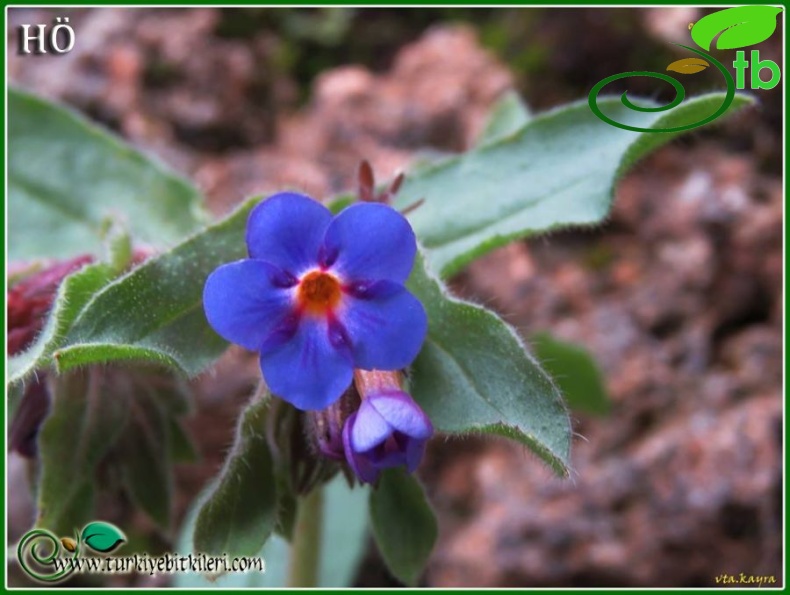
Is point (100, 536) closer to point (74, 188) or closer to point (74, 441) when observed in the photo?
point (74, 441)

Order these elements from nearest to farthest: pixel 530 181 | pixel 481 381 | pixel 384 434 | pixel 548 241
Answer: pixel 384 434
pixel 481 381
pixel 530 181
pixel 548 241

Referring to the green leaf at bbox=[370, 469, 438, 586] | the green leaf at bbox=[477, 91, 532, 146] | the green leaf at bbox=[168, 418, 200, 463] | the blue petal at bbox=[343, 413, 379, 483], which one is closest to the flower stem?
the green leaf at bbox=[168, 418, 200, 463]

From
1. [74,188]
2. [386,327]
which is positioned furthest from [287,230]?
[74,188]

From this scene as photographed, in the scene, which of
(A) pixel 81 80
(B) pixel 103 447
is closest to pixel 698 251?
(B) pixel 103 447

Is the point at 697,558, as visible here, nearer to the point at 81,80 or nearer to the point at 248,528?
the point at 248,528

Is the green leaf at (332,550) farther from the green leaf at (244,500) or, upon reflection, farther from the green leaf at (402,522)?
the green leaf at (244,500)

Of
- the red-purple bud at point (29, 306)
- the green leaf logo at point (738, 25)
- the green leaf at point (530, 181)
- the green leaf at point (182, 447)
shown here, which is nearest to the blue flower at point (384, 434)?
the green leaf at point (530, 181)
